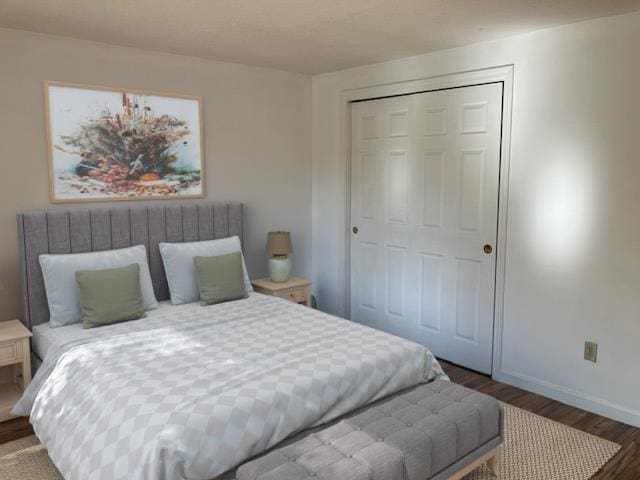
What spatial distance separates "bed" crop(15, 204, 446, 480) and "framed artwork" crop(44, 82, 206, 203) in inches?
7.8

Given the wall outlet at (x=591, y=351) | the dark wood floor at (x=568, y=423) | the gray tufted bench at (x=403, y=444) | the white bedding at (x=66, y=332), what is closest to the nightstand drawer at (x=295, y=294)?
the white bedding at (x=66, y=332)

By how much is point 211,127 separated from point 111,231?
1160 mm

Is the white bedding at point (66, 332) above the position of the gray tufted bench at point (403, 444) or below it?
above

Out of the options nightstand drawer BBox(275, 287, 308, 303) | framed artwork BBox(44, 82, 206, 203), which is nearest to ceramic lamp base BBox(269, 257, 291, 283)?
nightstand drawer BBox(275, 287, 308, 303)

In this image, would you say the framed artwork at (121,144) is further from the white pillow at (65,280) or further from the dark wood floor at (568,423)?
Answer: the dark wood floor at (568,423)

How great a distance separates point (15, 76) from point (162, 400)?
93.6 inches

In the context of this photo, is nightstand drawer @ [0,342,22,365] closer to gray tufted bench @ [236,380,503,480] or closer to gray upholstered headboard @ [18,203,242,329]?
gray upholstered headboard @ [18,203,242,329]

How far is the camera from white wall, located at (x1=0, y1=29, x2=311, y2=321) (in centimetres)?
332

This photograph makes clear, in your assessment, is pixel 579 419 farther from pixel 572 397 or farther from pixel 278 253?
pixel 278 253

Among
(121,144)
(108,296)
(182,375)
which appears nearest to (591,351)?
(182,375)

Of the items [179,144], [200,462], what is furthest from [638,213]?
[179,144]

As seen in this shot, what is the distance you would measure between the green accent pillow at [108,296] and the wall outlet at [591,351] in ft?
9.23

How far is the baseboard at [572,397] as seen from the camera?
3.13 meters

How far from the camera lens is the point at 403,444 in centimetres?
212
